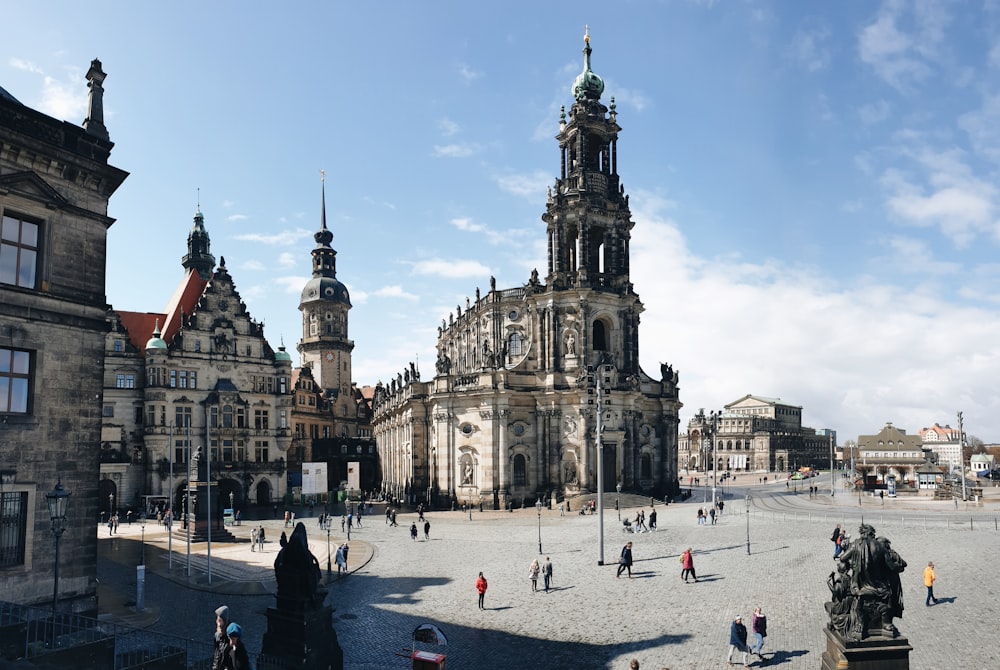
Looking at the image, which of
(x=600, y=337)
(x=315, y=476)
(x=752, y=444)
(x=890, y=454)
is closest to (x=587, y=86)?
(x=600, y=337)

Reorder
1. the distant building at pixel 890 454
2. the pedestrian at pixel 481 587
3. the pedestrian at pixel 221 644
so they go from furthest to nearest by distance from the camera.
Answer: the distant building at pixel 890 454 → the pedestrian at pixel 481 587 → the pedestrian at pixel 221 644

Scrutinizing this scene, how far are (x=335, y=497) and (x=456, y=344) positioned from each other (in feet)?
70.7

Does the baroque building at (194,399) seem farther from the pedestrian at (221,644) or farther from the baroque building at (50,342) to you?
Result: the pedestrian at (221,644)

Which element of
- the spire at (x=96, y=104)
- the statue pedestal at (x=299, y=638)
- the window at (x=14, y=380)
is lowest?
the statue pedestal at (x=299, y=638)

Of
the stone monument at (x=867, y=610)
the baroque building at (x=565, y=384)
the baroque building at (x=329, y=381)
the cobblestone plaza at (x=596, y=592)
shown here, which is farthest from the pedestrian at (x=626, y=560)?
the baroque building at (x=329, y=381)

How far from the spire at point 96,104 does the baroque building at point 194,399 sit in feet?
131

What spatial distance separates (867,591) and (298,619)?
37.2 ft

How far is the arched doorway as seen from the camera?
65.8 metres

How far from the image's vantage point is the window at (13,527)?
1831 centimetres

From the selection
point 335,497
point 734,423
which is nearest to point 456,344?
point 335,497

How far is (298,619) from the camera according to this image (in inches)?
619

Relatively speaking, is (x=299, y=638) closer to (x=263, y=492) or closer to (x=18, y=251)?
(x=18, y=251)

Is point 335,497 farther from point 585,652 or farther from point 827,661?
point 827,661

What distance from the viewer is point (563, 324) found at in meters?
61.2
